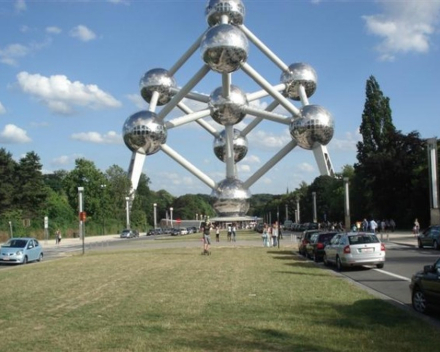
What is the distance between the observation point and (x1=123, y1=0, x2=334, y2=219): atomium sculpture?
46.2 meters

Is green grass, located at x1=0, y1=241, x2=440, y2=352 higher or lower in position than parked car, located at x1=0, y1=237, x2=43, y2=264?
lower

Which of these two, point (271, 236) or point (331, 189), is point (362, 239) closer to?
point (271, 236)

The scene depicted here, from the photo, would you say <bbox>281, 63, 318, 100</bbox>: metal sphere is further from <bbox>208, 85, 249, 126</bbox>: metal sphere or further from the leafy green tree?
the leafy green tree

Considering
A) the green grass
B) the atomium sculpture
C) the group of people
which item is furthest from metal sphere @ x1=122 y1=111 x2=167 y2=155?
the green grass

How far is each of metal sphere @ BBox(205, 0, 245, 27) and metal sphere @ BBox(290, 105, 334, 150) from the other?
33.4 feet

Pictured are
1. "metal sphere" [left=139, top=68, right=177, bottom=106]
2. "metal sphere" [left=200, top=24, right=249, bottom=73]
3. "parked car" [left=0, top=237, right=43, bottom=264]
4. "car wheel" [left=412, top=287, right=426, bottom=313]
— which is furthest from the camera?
"metal sphere" [left=139, top=68, right=177, bottom=106]

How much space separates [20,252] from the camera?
96.3 feet

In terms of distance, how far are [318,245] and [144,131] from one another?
28005mm

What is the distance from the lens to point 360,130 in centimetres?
7962

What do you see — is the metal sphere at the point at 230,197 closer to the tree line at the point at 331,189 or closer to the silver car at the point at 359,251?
the tree line at the point at 331,189

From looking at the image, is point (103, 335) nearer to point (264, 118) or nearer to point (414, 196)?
point (264, 118)

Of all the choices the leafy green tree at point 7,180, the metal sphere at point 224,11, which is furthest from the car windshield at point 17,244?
the leafy green tree at point 7,180

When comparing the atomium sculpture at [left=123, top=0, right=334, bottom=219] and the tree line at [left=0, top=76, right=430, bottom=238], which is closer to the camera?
the atomium sculpture at [left=123, top=0, right=334, bottom=219]

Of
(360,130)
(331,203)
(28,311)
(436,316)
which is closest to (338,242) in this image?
(436,316)
